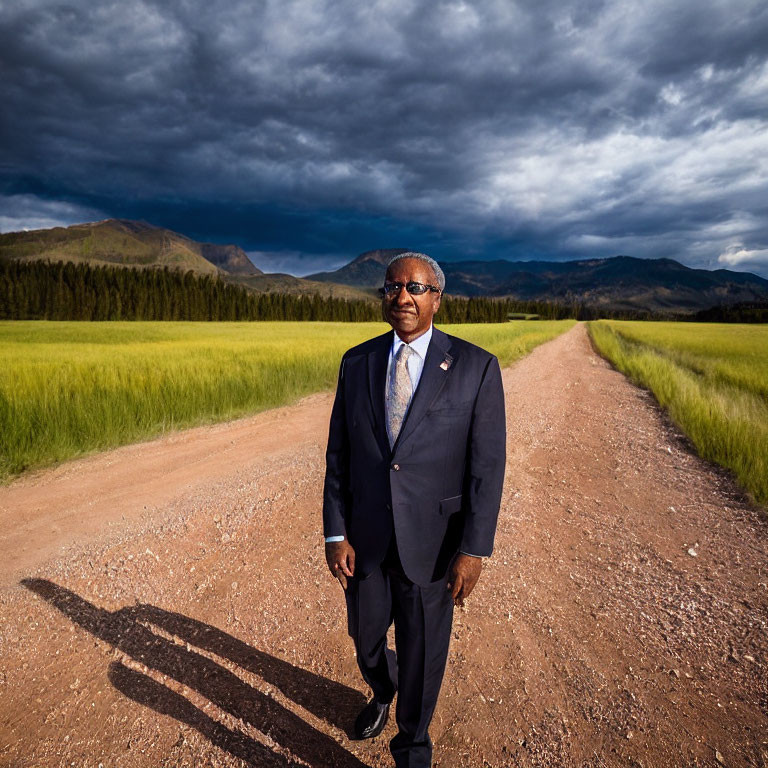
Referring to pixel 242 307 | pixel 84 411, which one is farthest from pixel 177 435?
pixel 242 307

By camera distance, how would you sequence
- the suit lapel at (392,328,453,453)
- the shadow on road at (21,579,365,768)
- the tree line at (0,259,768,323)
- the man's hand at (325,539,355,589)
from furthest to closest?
the tree line at (0,259,768,323), the shadow on road at (21,579,365,768), the man's hand at (325,539,355,589), the suit lapel at (392,328,453,453)

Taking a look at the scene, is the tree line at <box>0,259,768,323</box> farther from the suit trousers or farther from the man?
the suit trousers

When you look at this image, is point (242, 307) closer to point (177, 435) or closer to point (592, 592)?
point (177, 435)

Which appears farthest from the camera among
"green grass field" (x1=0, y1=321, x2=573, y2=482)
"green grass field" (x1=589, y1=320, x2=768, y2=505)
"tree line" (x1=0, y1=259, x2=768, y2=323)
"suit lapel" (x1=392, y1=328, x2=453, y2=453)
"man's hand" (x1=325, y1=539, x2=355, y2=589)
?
"tree line" (x1=0, y1=259, x2=768, y2=323)

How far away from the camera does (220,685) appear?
9.10 ft

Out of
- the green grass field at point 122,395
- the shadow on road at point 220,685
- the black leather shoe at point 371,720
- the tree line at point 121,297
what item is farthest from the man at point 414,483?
the tree line at point 121,297

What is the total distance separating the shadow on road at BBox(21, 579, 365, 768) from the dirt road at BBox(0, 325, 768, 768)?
0.04ft

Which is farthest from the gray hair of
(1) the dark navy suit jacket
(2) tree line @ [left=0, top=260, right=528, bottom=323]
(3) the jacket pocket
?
(2) tree line @ [left=0, top=260, right=528, bottom=323]

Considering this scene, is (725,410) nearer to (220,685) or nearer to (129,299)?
(220,685)

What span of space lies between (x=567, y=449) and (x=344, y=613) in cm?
570

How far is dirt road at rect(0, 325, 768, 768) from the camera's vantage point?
2.43m

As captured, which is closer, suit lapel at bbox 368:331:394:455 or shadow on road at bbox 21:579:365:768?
suit lapel at bbox 368:331:394:455

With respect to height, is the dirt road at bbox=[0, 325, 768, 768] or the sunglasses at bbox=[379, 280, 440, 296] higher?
the sunglasses at bbox=[379, 280, 440, 296]

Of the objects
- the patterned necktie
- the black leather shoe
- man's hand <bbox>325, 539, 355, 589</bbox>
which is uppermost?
the patterned necktie
